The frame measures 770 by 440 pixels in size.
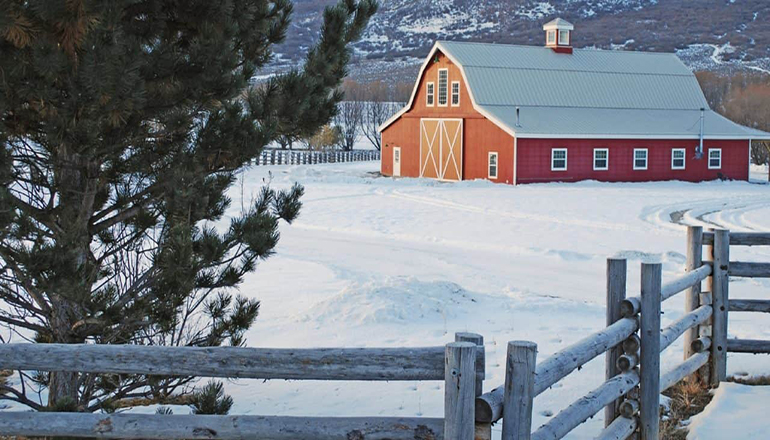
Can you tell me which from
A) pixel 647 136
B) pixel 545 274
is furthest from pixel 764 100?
pixel 545 274

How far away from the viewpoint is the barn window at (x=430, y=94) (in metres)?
42.2

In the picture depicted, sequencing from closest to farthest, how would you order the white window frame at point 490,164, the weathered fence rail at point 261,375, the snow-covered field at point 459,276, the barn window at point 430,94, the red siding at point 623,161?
the weathered fence rail at point 261,375 → the snow-covered field at point 459,276 → the red siding at point 623,161 → the white window frame at point 490,164 → the barn window at point 430,94

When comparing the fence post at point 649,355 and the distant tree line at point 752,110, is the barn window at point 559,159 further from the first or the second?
the fence post at point 649,355

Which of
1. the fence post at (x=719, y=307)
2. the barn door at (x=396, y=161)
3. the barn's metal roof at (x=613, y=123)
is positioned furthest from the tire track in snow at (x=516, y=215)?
the fence post at (x=719, y=307)

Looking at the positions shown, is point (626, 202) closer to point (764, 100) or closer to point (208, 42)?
point (208, 42)

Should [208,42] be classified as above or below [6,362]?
above

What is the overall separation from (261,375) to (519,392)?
1.27m

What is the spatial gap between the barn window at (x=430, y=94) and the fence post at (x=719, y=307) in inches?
1339

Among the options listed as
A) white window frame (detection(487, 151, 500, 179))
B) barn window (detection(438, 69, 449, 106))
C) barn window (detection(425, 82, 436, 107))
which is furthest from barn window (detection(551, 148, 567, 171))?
barn window (detection(425, 82, 436, 107))

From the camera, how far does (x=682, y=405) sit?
816 centimetres

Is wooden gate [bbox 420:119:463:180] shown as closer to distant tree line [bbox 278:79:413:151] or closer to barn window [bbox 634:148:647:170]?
distant tree line [bbox 278:79:413:151]

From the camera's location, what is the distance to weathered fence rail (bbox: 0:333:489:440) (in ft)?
13.8

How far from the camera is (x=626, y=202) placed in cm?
3006

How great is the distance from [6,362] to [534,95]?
38150 millimetres
